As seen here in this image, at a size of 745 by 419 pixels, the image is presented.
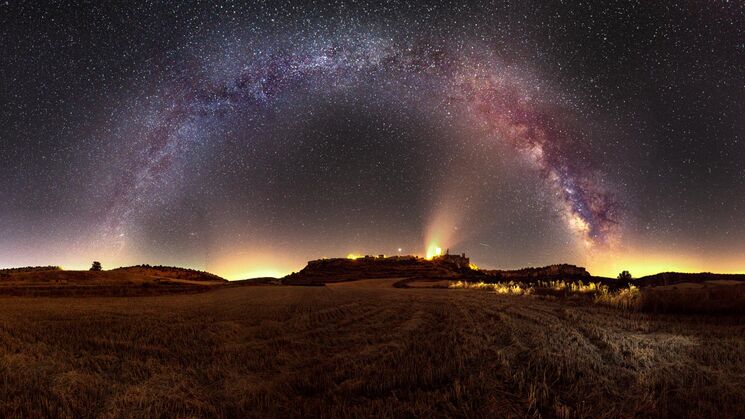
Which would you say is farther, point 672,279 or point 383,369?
point 672,279

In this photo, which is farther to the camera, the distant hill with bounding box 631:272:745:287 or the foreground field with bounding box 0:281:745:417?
the distant hill with bounding box 631:272:745:287

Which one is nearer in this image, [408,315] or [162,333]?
[162,333]

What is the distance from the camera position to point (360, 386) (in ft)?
15.4

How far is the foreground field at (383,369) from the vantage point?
4043 mm

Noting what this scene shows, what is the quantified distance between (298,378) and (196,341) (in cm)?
369

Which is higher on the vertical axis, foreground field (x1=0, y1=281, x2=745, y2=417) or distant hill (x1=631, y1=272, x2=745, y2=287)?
foreground field (x1=0, y1=281, x2=745, y2=417)

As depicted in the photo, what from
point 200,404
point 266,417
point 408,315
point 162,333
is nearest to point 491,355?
point 266,417

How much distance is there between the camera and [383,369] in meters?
5.27

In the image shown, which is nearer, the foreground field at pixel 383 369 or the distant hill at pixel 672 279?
the foreground field at pixel 383 369

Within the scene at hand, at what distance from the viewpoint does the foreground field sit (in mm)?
4043

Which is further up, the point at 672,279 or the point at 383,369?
the point at 383,369

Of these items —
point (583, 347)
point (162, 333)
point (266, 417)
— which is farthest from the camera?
point (162, 333)

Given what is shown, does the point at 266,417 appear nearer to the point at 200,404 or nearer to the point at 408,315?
the point at 200,404

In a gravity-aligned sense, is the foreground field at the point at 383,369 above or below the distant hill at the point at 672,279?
above
